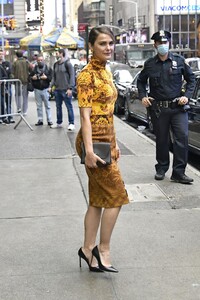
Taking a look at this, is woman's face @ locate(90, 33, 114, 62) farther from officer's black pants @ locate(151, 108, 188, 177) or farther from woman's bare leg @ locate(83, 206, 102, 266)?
officer's black pants @ locate(151, 108, 188, 177)

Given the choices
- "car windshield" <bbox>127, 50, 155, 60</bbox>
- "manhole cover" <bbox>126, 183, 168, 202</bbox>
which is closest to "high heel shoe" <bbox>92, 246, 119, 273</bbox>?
"manhole cover" <bbox>126, 183, 168, 202</bbox>

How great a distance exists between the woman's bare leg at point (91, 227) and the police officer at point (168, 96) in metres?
3.11

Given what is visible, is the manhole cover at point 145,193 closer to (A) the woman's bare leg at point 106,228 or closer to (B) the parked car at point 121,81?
(A) the woman's bare leg at point 106,228

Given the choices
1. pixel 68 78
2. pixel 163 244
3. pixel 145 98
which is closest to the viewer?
pixel 163 244

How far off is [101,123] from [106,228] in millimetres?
817

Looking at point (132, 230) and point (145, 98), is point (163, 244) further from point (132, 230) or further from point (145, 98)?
point (145, 98)

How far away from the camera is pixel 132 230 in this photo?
5.33 meters

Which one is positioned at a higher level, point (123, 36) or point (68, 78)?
point (123, 36)

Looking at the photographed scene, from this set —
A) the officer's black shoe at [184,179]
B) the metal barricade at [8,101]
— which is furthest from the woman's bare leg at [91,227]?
the metal barricade at [8,101]

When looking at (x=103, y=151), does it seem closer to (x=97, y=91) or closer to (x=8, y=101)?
(x=97, y=91)

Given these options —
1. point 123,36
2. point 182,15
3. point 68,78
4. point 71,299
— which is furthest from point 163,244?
point 123,36

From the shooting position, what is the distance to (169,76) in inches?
281

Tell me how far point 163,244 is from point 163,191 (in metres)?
1.98

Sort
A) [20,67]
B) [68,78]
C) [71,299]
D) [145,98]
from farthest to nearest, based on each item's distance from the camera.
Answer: [20,67], [68,78], [145,98], [71,299]
